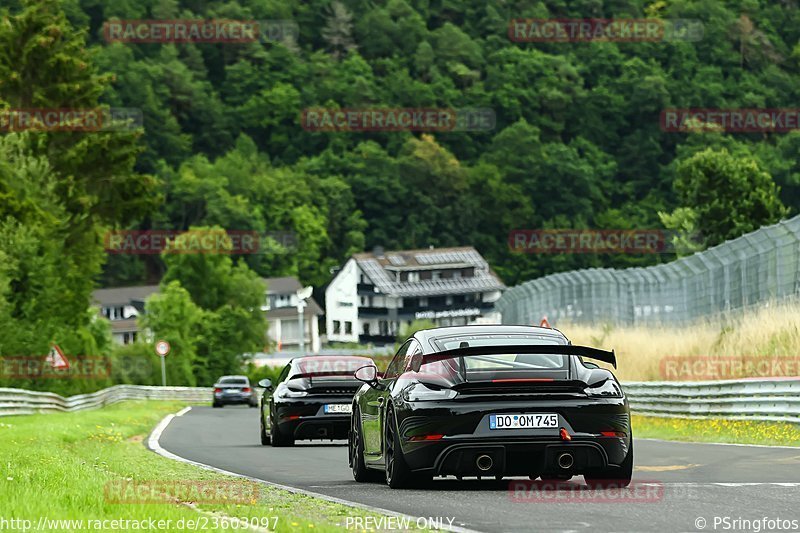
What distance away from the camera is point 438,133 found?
607ft

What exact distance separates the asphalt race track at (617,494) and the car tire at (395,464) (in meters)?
0.11

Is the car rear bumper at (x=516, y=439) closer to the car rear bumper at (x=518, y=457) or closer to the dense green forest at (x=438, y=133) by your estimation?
the car rear bumper at (x=518, y=457)

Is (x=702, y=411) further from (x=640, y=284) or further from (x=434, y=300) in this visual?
(x=434, y=300)

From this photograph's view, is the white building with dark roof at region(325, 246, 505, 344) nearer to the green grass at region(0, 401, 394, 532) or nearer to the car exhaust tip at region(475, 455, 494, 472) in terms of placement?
the green grass at region(0, 401, 394, 532)

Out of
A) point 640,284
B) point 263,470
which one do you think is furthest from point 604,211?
point 263,470

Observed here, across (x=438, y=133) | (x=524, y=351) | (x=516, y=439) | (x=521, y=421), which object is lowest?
(x=516, y=439)

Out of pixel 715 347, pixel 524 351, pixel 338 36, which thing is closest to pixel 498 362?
pixel 524 351

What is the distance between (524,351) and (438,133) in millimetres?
173787

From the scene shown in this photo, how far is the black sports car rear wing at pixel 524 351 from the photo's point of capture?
39.3 ft

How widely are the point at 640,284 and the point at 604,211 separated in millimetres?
131546

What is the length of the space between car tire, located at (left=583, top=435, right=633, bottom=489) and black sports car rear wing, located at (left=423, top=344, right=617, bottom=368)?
0.73m

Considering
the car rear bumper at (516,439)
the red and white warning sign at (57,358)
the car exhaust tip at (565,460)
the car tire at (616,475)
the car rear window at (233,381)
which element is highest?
the red and white warning sign at (57,358)

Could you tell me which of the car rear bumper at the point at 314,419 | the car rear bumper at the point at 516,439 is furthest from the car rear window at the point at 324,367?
the car rear bumper at the point at 516,439

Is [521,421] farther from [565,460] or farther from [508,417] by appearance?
[565,460]
